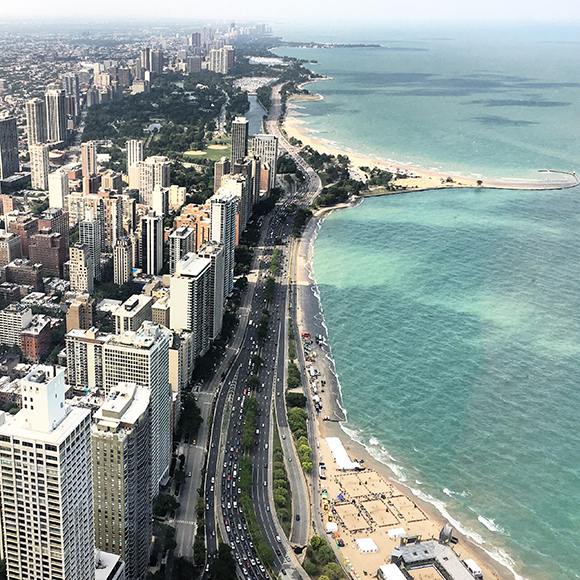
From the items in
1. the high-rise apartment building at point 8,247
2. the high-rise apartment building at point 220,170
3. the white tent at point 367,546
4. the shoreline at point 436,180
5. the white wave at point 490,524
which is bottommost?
the white wave at point 490,524

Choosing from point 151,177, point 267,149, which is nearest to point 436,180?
point 267,149

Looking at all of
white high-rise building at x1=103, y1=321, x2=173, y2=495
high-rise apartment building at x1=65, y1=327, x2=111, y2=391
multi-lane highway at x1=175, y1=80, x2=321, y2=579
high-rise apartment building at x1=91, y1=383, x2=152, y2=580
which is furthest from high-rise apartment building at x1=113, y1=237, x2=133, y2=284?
high-rise apartment building at x1=91, y1=383, x2=152, y2=580

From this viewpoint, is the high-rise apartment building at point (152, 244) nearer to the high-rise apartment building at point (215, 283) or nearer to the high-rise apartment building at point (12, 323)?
the high-rise apartment building at point (215, 283)

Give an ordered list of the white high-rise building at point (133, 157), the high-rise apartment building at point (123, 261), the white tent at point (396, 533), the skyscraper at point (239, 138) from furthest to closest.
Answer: the skyscraper at point (239, 138), the white high-rise building at point (133, 157), the high-rise apartment building at point (123, 261), the white tent at point (396, 533)

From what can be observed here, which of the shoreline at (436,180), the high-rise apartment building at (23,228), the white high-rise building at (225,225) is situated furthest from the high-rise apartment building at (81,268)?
the shoreline at (436,180)

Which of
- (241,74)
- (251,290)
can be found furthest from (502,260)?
(241,74)

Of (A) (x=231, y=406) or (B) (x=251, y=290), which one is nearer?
(A) (x=231, y=406)

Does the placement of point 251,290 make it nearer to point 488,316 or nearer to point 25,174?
point 488,316
